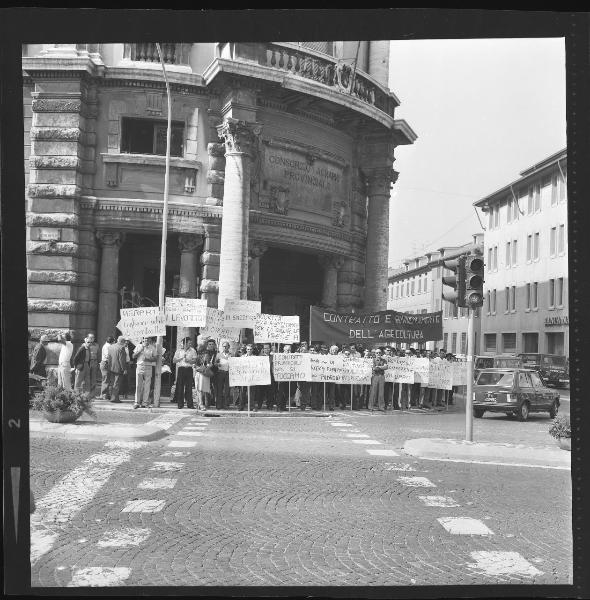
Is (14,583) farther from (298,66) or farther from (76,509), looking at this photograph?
(298,66)

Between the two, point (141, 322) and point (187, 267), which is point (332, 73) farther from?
point (141, 322)

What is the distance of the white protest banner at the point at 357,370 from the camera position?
15804 mm

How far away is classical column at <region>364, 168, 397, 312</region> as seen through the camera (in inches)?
259

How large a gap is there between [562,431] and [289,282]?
413 cm

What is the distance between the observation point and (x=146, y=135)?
7555 millimetres

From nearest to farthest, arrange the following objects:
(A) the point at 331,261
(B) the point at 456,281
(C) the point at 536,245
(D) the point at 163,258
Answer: (C) the point at 536,245
(D) the point at 163,258
(B) the point at 456,281
(A) the point at 331,261

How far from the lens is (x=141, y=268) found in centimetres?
718

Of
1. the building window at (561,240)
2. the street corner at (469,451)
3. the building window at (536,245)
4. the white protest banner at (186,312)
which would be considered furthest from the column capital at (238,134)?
the building window at (561,240)

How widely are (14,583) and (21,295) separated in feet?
5.32

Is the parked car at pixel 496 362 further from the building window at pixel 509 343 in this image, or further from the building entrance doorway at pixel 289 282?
the building entrance doorway at pixel 289 282

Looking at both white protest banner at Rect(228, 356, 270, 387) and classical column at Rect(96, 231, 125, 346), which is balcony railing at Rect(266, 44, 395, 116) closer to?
classical column at Rect(96, 231, 125, 346)

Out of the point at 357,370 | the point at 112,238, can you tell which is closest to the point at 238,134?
the point at 112,238

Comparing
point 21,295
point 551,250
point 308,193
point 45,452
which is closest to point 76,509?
point 45,452

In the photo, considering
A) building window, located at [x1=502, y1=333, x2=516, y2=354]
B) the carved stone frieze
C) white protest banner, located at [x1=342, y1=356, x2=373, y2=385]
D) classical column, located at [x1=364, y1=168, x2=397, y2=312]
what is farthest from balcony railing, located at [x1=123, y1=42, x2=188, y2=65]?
white protest banner, located at [x1=342, y1=356, x2=373, y2=385]
